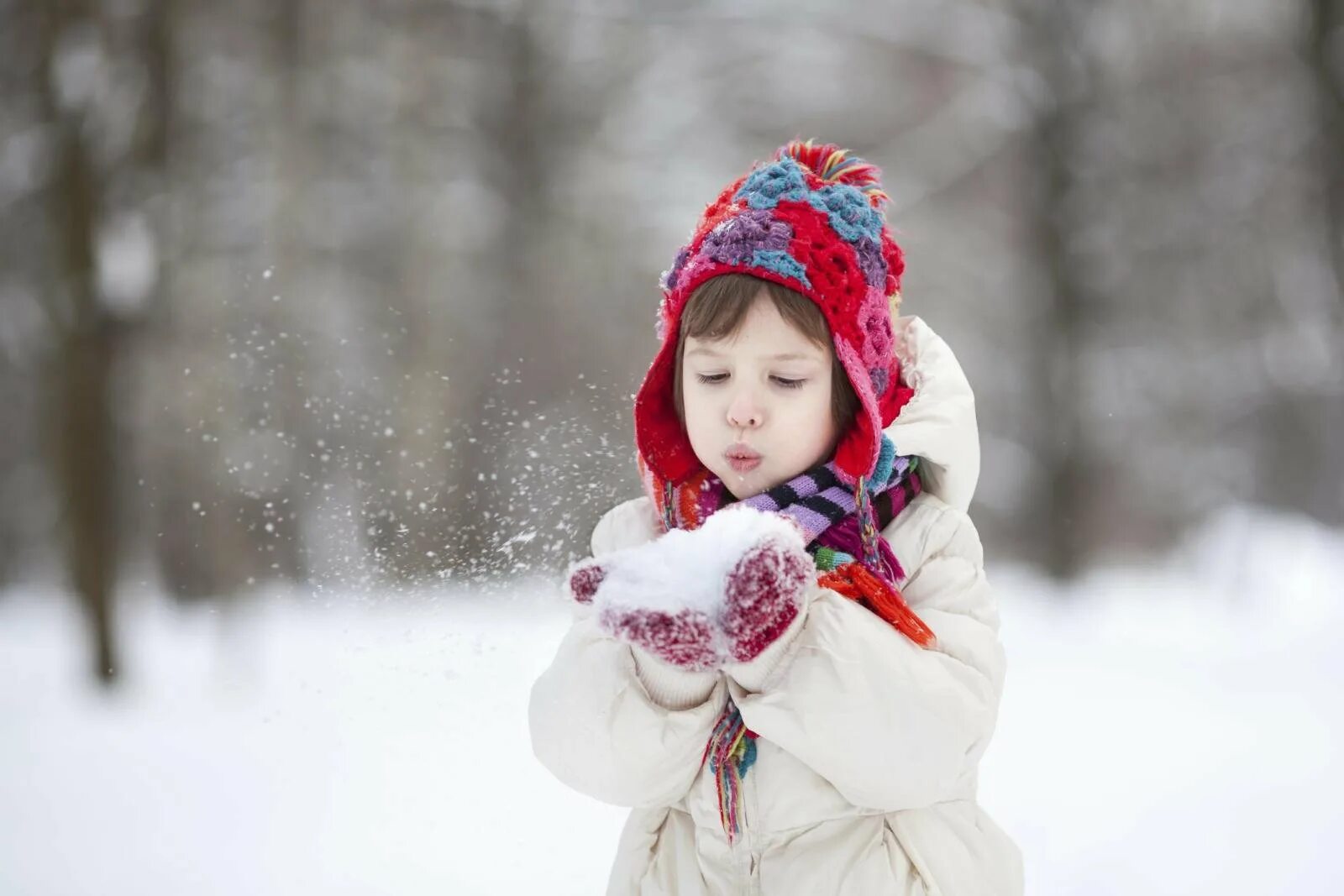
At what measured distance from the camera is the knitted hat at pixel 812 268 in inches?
56.4

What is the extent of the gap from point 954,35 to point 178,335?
209 inches

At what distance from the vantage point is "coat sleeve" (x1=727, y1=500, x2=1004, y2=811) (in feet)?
4.07

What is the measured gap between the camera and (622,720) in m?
1.30

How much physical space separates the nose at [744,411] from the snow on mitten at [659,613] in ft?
0.93

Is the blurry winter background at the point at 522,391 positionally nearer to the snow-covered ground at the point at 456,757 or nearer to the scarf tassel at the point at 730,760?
the snow-covered ground at the point at 456,757

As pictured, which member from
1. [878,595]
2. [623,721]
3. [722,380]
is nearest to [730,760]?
[623,721]

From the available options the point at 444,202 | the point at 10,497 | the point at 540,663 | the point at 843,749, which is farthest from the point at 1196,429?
the point at 10,497

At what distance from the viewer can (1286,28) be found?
23.7 feet

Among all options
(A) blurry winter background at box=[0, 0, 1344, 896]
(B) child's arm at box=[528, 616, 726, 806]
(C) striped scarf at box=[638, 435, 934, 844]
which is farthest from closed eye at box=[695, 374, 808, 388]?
(A) blurry winter background at box=[0, 0, 1344, 896]

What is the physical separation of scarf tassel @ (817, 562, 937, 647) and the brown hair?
234 millimetres

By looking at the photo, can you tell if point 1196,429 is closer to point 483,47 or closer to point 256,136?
point 483,47

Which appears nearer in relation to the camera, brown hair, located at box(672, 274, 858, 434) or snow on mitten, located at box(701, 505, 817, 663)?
snow on mitten, located at box(701, 505, 817, 663)

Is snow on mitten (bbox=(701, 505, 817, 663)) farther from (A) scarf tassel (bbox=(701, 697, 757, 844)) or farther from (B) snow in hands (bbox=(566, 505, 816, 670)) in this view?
(A) scarf tassel (bbox=(701, 697, 757, 844))

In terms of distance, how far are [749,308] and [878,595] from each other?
1.38 ft
